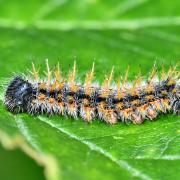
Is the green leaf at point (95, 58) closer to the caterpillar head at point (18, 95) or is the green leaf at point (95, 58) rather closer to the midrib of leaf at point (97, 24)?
the midrib of leaf at point (97, 24)

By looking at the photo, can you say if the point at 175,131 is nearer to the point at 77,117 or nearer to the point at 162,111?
the point at 162,111

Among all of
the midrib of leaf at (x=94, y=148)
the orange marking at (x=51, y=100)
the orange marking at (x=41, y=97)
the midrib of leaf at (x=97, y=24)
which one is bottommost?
the midrib of leaf at (x=94, y=148)

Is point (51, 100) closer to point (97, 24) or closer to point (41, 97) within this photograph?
point (41, 97)

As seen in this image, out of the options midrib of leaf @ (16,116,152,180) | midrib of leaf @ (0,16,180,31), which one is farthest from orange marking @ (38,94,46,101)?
midrib of leaf @ (0,16,180,31)

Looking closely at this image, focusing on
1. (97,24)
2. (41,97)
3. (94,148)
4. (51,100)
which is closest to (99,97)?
A: (51,100)

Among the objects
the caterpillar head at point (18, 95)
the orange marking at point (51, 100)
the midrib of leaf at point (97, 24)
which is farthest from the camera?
the midrib of leaf at point (97, 24)

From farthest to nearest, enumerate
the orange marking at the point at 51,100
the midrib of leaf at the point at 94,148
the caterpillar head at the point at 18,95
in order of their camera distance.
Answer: the orange marking at the point at 51,100
the caterpillar head at the point at 18,95
the midrib of leaf at the point at 94,148

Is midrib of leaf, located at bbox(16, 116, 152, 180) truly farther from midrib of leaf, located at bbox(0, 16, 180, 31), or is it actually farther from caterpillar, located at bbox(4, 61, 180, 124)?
midrib of leaf, located at bbox(0, 16, 180, 31)

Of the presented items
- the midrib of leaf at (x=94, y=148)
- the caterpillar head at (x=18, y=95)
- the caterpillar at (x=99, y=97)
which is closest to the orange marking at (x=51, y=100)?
the caterpillar at (x=99, y=97)

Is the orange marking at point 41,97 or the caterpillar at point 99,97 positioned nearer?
the caterpillar at point 99,97
